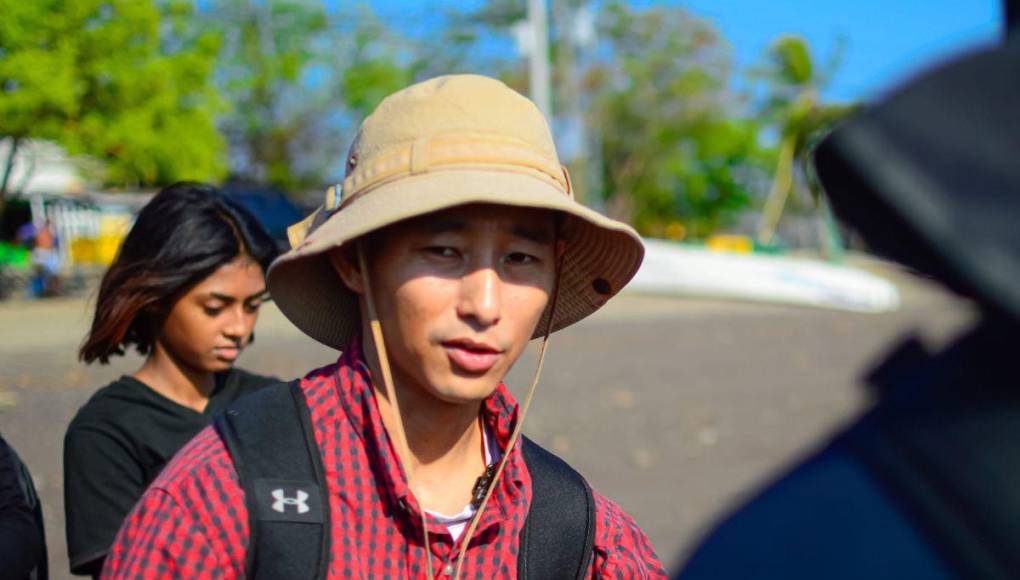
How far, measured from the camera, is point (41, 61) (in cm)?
1727

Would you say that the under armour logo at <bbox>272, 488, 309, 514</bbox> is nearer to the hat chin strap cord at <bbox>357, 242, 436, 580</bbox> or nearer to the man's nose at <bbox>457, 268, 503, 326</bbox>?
the hat chin strap cord at <bbox>357, 242, 436, 580</bbox>

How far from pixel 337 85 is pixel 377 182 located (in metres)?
33.3

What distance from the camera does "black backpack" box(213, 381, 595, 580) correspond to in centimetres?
142

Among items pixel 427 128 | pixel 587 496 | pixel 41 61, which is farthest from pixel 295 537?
pixel 41 61

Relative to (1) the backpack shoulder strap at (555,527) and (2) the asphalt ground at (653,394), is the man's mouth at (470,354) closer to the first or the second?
(1) the backpack shoulder strap at (555,527)

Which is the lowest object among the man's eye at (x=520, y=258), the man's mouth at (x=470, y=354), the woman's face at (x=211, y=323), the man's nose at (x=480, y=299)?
the woman's face at (x=211, y=323)

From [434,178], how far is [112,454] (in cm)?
131

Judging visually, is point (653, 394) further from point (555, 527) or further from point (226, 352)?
point (555, 527)

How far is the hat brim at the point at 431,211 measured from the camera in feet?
5.16

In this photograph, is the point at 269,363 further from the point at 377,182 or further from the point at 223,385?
the point at 377,182

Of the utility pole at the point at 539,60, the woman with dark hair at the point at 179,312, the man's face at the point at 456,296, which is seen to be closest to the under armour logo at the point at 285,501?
the man's face at the point at 456,296

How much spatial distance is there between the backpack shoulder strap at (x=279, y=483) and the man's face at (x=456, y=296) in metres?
0.20

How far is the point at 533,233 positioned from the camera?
1.70 m

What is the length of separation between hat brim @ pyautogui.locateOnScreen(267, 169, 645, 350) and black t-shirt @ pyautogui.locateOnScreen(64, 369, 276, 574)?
31.7 inches
